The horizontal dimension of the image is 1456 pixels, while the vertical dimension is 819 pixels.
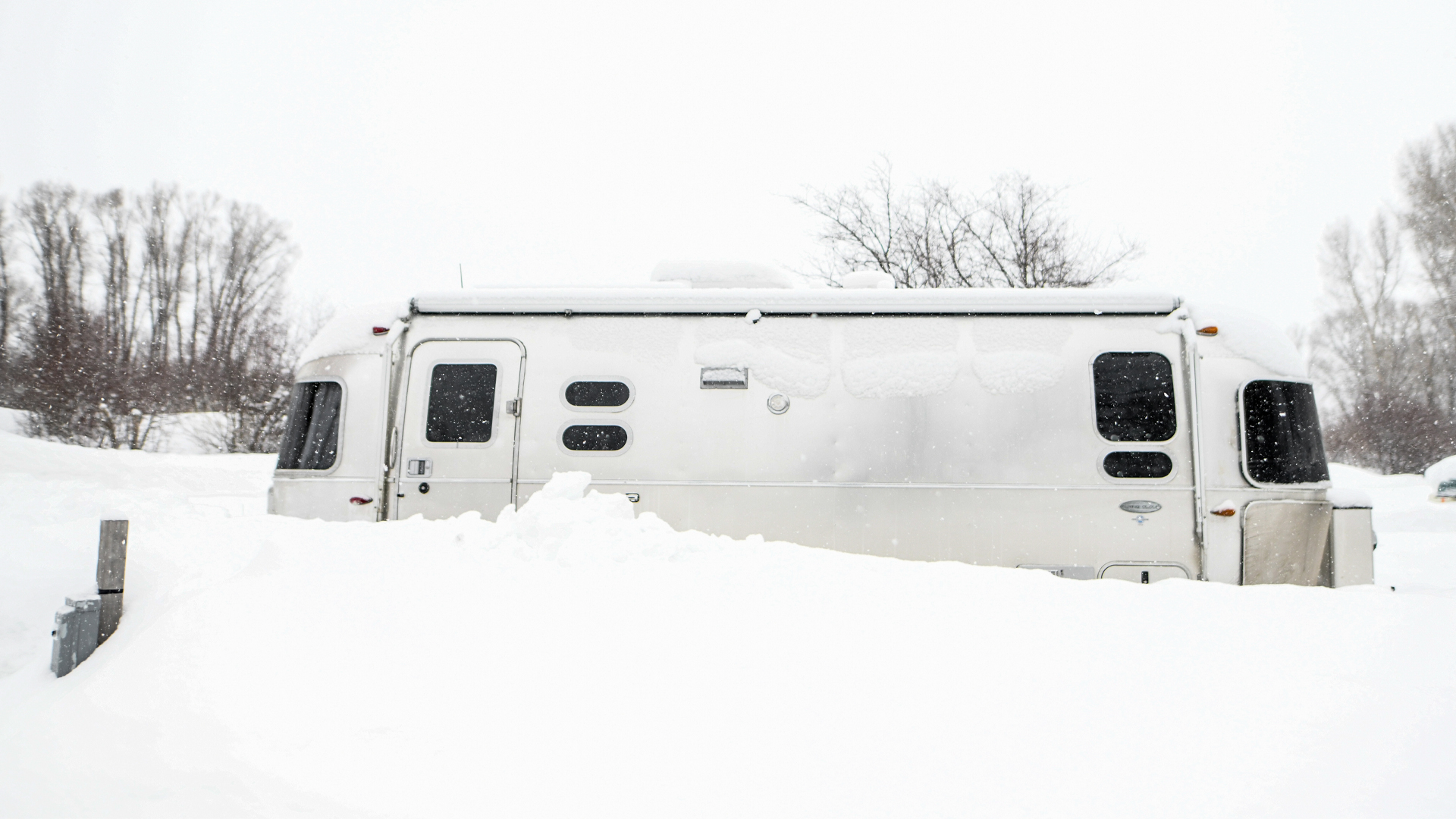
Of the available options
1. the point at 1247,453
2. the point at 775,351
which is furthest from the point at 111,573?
the point at 1247,453

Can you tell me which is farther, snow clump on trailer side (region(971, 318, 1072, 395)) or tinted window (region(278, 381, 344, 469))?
tinted window (region(278, 381, 344, 469))

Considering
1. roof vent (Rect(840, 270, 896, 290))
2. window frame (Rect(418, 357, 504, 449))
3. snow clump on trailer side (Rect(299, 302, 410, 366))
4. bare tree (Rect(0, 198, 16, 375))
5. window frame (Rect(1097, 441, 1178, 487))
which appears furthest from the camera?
bare tree (Rect(0, 198, 16, 375))

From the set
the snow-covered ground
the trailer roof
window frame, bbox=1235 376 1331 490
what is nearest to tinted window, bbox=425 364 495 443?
the trailer roof

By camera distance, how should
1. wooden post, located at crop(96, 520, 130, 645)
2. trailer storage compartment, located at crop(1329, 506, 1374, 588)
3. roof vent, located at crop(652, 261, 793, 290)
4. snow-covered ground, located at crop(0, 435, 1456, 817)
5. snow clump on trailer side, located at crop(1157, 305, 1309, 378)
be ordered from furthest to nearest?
roof vent, located at crop(652, 261, 793, 290) → snow clump on trailer side, located at crop(1157, 305, 1309, 378) → trailer storage compartment, located at crop(1329, 506, 1374, 588) → wooden post, located at crop(96, 520, 130, 645) → snow-covered ground, located at crop(0, 435, 1456, 817)

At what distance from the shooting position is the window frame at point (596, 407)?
573cm

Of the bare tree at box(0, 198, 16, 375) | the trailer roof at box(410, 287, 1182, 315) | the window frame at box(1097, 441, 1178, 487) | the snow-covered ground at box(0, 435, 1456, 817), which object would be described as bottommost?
the snow-covered ground at box(0, 435, 1456, 817)

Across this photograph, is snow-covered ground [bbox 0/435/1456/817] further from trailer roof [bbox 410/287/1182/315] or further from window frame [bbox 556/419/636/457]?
trailer roof [bbox 410/287/1182/315]

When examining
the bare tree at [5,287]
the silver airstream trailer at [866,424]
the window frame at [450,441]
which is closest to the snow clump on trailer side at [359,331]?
the silver airstream trailer at [866,424]

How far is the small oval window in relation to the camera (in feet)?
17.9

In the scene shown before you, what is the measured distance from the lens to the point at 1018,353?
5.64m

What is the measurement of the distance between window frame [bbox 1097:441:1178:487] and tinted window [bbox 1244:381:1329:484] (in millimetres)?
503

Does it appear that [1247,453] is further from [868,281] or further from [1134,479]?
[868,281]

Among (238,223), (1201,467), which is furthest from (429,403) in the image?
(238,223)

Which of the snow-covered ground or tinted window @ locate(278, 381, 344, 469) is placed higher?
tinted window @ locate(278, 381, 344, 469)
